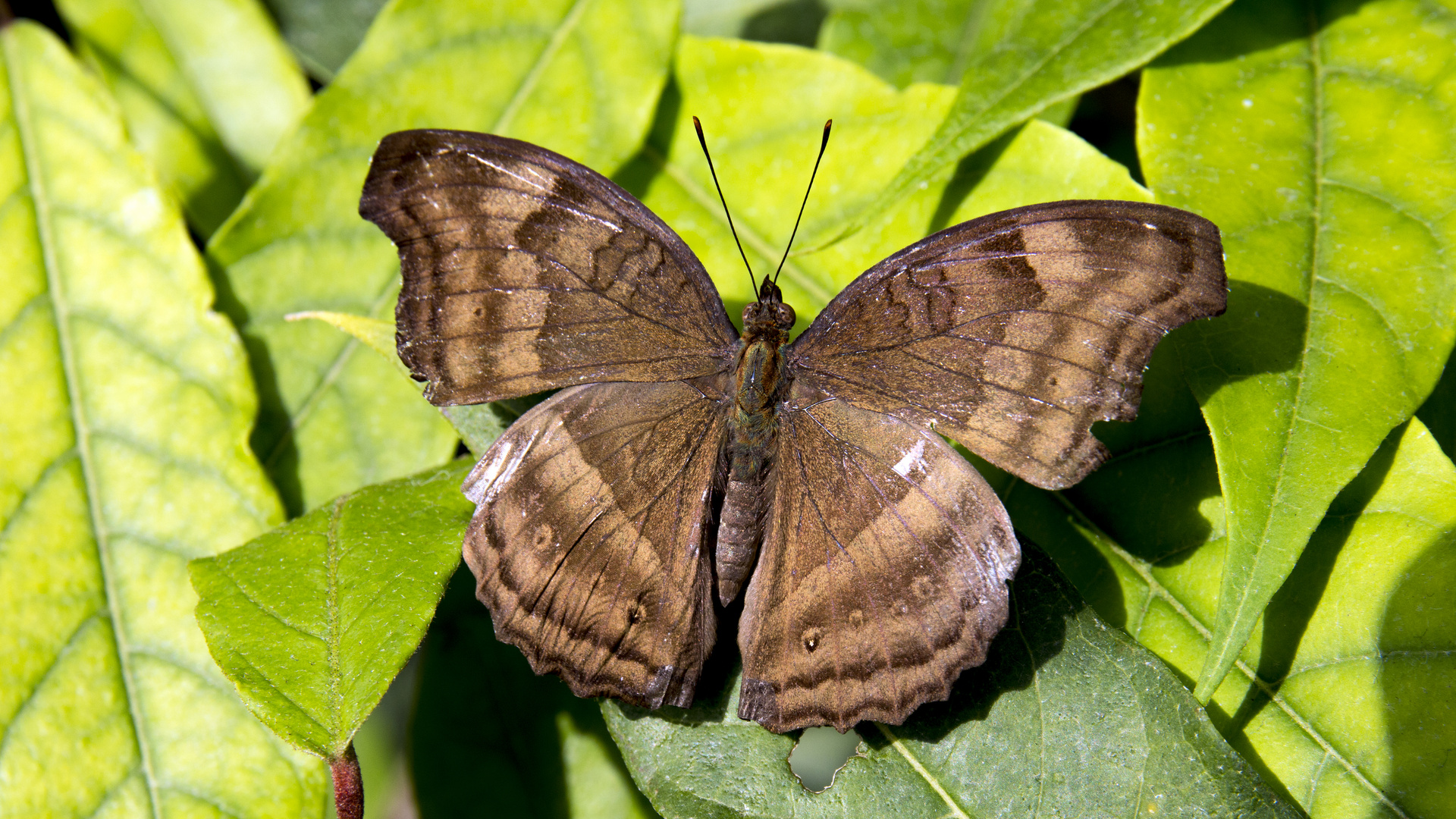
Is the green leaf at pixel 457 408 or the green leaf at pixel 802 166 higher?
the green leaf at pixel 802 166

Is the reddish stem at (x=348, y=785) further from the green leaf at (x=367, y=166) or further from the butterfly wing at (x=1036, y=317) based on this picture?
the butterfly wing at (x=1036, y=317)

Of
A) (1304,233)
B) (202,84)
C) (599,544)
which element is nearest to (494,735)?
(599,544)

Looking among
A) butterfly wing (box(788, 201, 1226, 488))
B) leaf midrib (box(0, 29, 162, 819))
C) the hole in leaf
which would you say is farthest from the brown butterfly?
the hole in leaf

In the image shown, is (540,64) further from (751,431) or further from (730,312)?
(751,431)

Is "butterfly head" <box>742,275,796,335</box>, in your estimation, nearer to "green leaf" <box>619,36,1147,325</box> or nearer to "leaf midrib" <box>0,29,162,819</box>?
"green leaf" <box>619,36,1147,325</box>

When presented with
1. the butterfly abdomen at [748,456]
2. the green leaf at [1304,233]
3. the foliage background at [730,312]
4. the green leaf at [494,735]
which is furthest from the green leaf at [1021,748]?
the green leaf at [494,735]

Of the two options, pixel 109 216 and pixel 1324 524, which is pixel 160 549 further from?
pixel 1324 524

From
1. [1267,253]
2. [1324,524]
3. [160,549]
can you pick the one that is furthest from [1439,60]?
[160,549]
